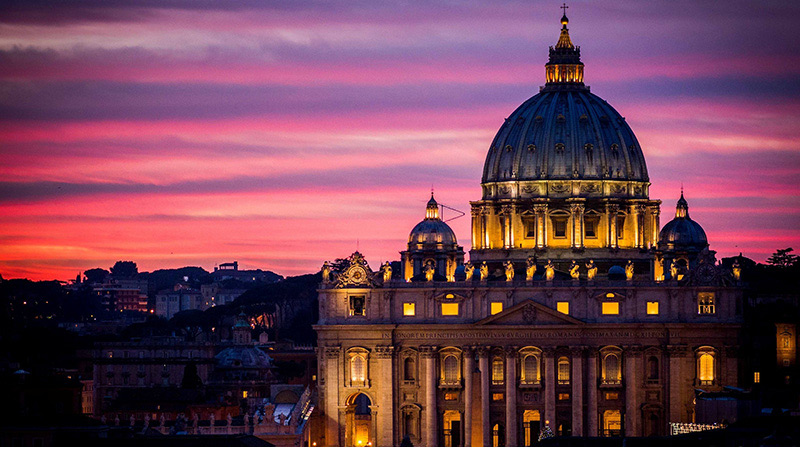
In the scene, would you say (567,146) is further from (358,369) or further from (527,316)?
(358,369)

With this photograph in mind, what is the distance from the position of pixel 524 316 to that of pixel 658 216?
75.7 ft

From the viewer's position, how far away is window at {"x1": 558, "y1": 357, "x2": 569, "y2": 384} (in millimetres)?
164375

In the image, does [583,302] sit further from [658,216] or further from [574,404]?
[658,216]

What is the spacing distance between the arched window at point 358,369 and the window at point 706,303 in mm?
20145

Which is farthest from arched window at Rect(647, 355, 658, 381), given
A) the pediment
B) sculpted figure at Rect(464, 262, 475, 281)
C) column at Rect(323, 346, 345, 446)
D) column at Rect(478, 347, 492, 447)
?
column at Rect(323, 346, 345, 446)

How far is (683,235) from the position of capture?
174750mm

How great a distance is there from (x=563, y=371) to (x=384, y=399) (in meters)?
10.8

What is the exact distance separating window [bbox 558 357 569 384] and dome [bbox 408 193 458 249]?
15.7 meters

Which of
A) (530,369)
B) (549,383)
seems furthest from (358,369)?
(549,383)

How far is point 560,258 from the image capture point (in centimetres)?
18025

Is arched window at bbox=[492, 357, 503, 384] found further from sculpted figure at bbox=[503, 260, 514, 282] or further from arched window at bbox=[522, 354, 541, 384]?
sculpted figure at bbox=[503, 260, 514, 282]

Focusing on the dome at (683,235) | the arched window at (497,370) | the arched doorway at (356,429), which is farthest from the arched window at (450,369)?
the dome at (683,235)

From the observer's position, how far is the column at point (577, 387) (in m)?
162

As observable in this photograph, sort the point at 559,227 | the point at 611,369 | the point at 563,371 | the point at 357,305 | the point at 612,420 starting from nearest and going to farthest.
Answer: the point at 612,420, the point at 611,369, the point at 563,371, the point at 357,305, the point at 559,227
